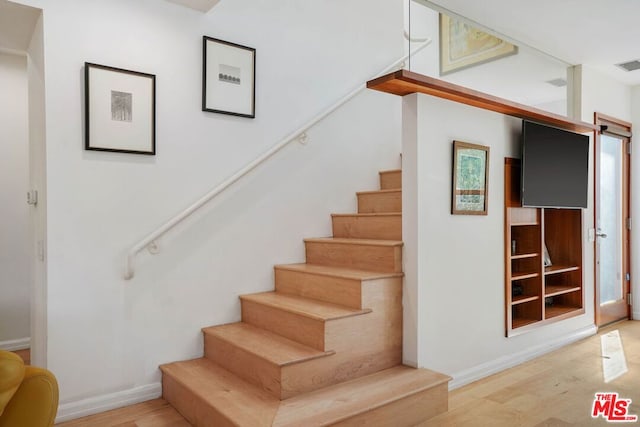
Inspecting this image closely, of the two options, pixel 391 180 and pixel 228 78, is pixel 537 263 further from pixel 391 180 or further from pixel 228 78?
pixel 228 78

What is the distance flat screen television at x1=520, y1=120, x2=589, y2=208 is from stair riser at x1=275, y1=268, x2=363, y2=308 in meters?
1.61

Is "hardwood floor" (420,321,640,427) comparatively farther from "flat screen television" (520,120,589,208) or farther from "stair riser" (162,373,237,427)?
"flat screen television" (520,120,589,208)

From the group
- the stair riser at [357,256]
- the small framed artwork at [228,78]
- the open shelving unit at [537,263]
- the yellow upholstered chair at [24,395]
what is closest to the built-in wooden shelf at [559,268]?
the open shelving unit at [537,263]

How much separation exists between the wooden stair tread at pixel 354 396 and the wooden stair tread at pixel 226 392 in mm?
87

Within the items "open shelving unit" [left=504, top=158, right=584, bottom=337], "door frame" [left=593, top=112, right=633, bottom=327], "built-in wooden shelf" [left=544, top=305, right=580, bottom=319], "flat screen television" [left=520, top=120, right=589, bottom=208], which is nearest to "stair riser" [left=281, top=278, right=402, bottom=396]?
"open shelving unit" [left=504, top=158, right=584, bottom=337]

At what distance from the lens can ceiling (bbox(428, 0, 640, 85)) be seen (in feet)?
10.3

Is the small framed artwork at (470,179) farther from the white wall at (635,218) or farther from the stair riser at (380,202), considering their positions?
the white wall at (635,218)

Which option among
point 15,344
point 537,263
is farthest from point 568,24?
point 15,344

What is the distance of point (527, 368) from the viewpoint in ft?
11.1

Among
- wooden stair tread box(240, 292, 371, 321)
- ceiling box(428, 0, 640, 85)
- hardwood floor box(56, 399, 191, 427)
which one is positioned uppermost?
ceiling box(428, 0, 640, 85)

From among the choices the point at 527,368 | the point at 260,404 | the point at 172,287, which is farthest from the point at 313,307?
the point at 527,368

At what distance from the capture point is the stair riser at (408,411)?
2.21 metres

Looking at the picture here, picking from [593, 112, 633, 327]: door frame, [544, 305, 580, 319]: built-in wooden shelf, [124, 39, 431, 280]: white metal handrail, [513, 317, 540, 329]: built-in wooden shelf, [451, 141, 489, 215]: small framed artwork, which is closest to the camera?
[124, 39, 431, 280]: white metal handrail

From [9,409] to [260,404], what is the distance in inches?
41.1
